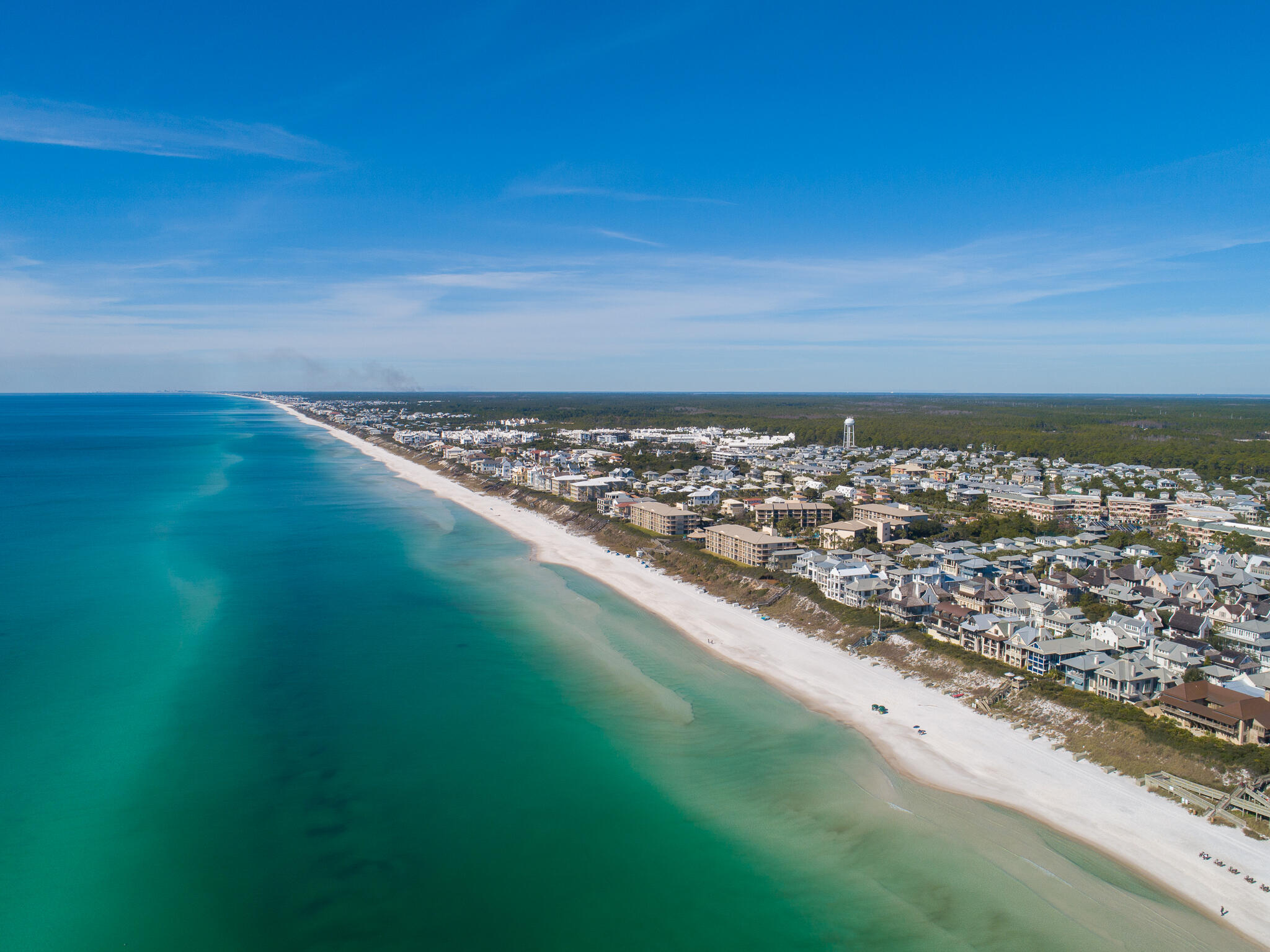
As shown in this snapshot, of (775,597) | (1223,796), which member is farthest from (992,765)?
(775,597)

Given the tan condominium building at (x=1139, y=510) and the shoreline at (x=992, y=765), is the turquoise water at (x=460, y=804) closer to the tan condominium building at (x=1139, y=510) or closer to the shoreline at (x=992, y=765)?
the shoreline at (x=992, y=765)

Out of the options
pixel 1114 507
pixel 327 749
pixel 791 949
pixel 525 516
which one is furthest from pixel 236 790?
pixel 1114 507

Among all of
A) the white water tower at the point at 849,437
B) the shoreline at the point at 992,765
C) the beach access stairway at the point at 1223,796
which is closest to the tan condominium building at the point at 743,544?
the shoreline at the point at 992,765

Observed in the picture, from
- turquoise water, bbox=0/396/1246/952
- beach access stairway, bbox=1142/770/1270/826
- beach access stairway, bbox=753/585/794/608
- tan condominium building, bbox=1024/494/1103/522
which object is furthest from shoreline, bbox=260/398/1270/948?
tan condominium building, bbox=1024/494/1103/522

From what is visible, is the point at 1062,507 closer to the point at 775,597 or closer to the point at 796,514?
the point at 796,514

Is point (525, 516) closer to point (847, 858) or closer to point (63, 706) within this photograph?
point (63, 706)

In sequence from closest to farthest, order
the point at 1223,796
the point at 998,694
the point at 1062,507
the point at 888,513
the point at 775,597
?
the point at 1223,796, the point at 998,694, the point at 775,597, the point at 888,513, the point at 1062,507
